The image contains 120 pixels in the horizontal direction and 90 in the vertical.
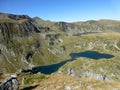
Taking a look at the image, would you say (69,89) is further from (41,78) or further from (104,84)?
(41,78)

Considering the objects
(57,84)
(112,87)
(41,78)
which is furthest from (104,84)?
(41,78)

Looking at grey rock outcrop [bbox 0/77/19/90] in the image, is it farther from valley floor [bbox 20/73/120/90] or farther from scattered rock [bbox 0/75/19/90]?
valley floor [bbox 20/73/120/90]

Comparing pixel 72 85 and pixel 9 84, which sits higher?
pixel 9 84

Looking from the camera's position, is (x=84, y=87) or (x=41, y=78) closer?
(x=84, y=87)

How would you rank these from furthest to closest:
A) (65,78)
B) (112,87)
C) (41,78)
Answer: (41,78), (65,78), (112,87)

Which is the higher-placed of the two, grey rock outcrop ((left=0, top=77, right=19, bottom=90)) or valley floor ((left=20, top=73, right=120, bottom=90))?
grey rock outcrop ((left=0, top=77, right=19, bottom=90))

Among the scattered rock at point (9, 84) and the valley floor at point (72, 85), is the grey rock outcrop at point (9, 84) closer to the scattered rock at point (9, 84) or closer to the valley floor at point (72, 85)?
the scattered rock at point (9, 84)

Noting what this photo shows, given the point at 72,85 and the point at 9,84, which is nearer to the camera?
the point at 9,84

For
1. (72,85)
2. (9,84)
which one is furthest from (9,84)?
(72,85)

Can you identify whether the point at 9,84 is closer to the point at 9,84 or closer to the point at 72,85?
the point at 9,84

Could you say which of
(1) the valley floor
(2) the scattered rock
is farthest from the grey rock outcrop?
(1) the valley floor

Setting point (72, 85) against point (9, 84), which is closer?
point (9, 84)
